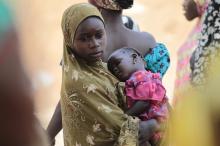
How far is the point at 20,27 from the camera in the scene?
1.38 metres

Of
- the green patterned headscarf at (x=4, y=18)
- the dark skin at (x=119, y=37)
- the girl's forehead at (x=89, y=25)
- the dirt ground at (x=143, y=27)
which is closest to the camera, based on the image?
the green patterned headscarf at (x=4, y=18)

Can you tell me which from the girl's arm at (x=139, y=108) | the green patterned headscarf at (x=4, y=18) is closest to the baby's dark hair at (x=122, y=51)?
the girl's arm at (x=139, y=108)

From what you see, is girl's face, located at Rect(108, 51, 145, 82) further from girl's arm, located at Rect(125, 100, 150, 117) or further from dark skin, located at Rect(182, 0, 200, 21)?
dark skin, located at Rect(182, 0, 200, 21)

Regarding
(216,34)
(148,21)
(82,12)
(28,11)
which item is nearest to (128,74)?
(82,12)

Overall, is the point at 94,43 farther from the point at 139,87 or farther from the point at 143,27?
the point at 143,27

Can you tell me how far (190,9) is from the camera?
372cm

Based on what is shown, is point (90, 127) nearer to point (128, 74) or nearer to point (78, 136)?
point (78, 136)

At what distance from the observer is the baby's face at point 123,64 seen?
9.80 feet

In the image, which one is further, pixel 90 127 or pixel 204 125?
pixel 90 127

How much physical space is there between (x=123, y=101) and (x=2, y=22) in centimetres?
175

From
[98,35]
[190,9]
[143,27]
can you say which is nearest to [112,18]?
[98,35]

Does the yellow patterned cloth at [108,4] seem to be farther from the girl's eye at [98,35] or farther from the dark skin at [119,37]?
the girl's eye at [98,35]

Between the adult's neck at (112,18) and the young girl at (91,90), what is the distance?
366 millimetres

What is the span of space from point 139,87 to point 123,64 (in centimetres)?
16
